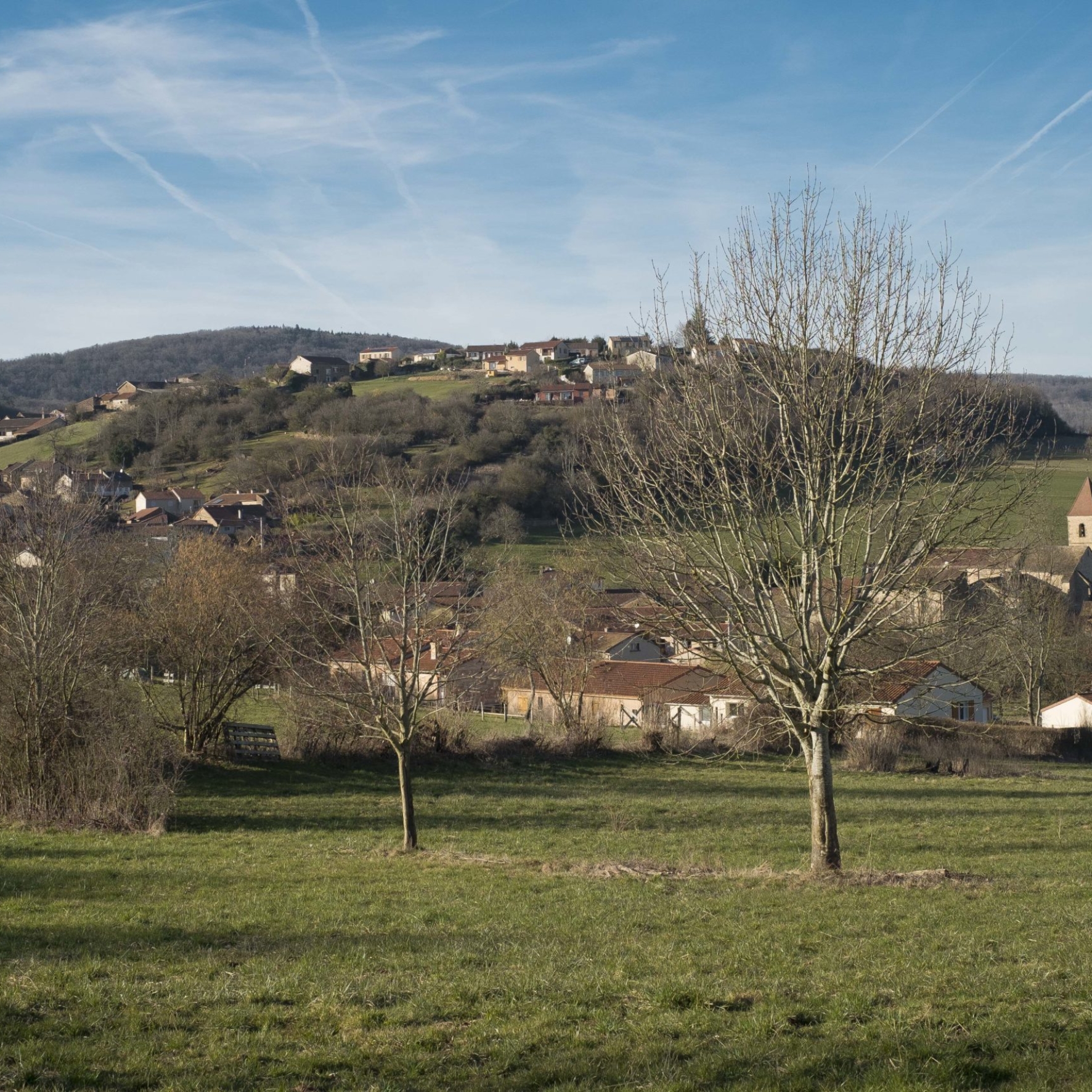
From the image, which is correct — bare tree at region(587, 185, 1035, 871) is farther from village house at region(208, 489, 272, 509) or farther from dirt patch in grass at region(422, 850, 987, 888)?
village house at region(208, 489, 272, 509)

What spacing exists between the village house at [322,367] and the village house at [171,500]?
60796 millimetres

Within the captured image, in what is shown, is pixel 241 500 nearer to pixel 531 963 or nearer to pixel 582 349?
pixel 531 963

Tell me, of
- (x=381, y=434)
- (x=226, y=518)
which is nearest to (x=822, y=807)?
(x=226, y=518)

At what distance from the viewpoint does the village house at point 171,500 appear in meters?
97.9

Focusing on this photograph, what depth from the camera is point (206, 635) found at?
27.9 metres

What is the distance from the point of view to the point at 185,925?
1032 cm

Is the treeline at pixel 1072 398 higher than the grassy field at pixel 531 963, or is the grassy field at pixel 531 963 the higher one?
the treeline at pixel 1072 398

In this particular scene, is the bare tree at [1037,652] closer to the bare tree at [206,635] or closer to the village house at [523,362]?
the bare tree at [206,635]

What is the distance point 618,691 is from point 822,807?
33.7 meters

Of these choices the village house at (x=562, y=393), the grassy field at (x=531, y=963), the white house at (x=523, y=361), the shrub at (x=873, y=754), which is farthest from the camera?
the white house at (x=523, y=361)

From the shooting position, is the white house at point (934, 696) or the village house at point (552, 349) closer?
the white house at point (934, 696)

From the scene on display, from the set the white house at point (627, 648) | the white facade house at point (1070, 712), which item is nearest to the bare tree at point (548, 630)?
the white house at point (627, 648)

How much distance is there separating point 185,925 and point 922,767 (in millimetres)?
28568

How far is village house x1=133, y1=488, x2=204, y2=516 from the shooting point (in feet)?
321
